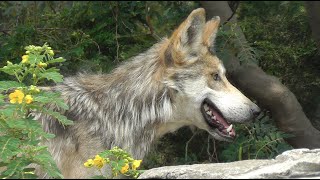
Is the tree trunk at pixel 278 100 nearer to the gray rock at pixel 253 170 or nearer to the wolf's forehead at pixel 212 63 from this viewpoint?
the wolf's forehead at pixel 212 63

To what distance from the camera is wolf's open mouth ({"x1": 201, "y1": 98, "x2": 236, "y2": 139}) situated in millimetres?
5980

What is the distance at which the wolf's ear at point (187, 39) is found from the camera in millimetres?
5684

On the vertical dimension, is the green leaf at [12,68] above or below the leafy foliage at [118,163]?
above

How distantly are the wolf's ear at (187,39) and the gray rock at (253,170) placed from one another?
1.69 meters

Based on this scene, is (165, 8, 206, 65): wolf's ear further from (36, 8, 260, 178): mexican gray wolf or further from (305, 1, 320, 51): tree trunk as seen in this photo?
(305, 1, 320, 51): tree trunk

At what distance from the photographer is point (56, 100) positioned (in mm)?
4527

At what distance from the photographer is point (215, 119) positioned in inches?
238

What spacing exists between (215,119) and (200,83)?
0.38 metres

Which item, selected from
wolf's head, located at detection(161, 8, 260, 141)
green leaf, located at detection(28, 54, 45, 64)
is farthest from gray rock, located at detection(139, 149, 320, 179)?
wolf's head, located at detection(161, 8, 260, 141)

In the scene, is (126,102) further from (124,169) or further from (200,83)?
(124,169)

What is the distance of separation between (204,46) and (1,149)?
7.66 ft

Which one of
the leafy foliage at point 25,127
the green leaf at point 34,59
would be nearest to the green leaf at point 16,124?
the leafy foliage at point 25,127

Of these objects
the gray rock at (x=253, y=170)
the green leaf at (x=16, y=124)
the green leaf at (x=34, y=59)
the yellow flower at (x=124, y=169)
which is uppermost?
the green leaf at (x=34, y=59)

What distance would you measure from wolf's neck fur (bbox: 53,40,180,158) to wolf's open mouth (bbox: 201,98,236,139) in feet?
1.11
